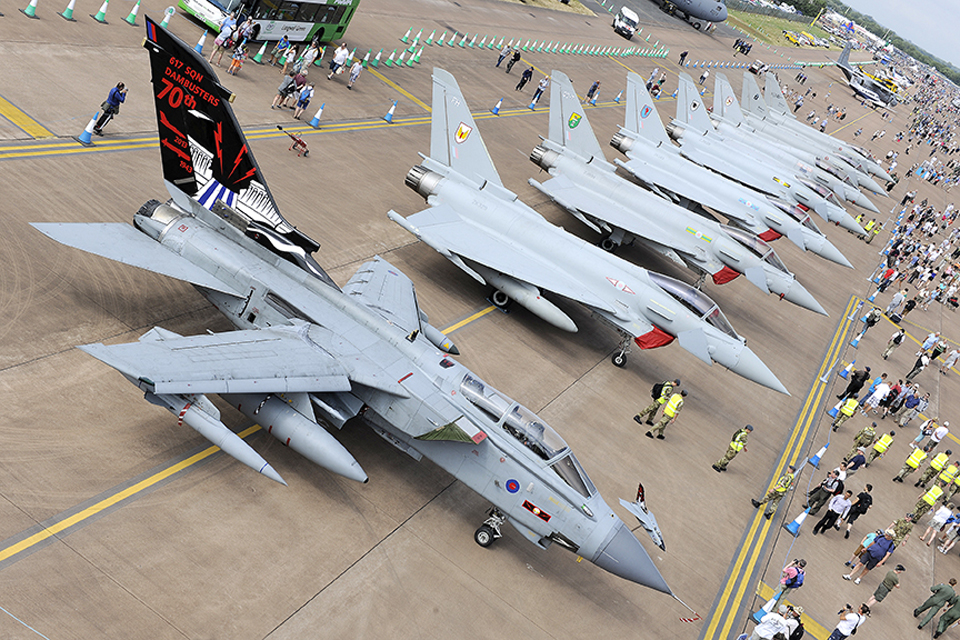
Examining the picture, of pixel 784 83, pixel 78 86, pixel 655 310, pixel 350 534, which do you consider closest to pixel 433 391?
pixel 350 534

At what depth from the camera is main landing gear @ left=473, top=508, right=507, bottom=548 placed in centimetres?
1419

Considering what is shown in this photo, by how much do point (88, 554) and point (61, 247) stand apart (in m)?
8.88

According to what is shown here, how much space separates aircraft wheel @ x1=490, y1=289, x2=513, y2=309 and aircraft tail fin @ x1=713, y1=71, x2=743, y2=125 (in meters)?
34.0

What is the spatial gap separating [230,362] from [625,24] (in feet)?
267

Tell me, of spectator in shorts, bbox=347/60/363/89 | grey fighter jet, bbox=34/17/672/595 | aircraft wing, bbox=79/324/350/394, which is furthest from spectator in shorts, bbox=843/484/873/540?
spectator in shorts, bbox=347/60/363/89

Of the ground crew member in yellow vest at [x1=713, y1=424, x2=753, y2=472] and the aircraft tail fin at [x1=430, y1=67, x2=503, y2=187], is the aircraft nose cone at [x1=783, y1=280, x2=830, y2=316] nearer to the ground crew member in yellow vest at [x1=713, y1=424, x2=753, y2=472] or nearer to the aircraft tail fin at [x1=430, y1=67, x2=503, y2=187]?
the ground crew member in yellow vest at [x1=713, y1=424, x2=753, y2=472]

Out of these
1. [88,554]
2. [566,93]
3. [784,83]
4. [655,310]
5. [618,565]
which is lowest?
[88,554]

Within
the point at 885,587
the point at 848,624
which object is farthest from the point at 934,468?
the point at 848,624

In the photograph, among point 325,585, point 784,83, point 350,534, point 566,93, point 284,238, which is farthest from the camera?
point 784,83

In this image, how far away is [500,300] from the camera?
2302 cm

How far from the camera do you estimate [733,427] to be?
2241 cm

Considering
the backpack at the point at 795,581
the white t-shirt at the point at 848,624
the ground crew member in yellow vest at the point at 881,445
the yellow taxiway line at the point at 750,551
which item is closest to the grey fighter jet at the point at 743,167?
the yellow taxiway line at the point at 750,551

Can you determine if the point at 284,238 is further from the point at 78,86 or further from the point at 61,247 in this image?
the point at 78,86

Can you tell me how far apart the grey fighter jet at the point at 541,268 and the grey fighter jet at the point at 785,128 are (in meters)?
37.5
